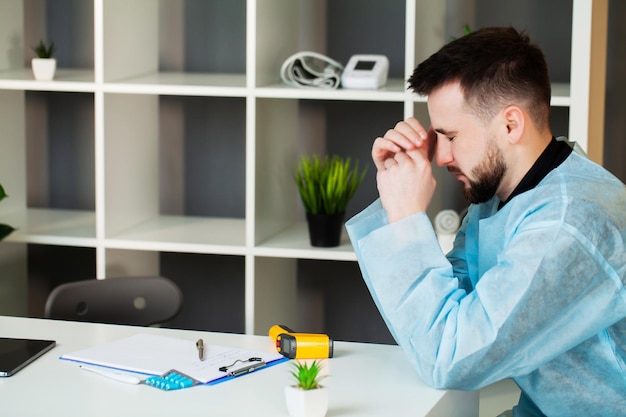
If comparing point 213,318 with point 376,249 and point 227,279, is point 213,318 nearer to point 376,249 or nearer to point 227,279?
point 227,279

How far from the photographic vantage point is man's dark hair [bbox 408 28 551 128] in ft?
5.91

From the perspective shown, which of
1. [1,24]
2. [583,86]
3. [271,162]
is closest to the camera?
[583,86]

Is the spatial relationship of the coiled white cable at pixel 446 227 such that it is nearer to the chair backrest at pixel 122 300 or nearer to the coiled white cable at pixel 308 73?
the coiled white cable at pixel 308 73

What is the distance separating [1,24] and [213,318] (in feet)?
4.30

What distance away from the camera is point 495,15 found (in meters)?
3.33

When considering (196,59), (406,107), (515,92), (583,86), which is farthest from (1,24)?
(515,92)

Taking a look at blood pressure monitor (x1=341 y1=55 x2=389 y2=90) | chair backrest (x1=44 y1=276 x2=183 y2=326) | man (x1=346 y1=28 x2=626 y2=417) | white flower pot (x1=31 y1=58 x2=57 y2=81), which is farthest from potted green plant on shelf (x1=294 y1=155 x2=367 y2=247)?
man (x1=346 y1=28 x2=626 y2=417)

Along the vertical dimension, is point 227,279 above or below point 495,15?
below

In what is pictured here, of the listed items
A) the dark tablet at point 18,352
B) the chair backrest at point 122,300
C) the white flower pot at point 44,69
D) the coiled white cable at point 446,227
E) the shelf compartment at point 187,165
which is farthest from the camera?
the shelf compartment at point 187,165

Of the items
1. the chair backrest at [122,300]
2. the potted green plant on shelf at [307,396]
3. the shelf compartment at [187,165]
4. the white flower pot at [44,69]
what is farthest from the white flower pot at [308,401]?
the white flower pot at [44,69]

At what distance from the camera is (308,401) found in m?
1.55

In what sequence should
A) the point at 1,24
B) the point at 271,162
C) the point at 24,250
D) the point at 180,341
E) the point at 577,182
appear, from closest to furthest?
the point at 577,182, the point at 180,341, the point at 271,162, the point at 1,24, the point at 24,250

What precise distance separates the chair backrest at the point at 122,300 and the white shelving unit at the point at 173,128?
0.30 m

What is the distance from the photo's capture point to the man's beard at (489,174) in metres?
1.81
